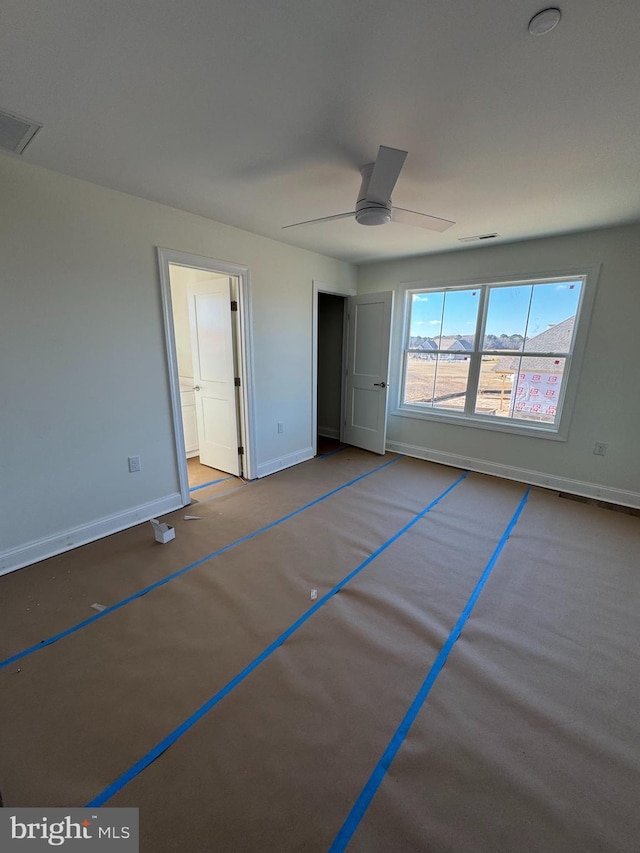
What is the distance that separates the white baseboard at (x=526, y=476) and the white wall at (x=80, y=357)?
3.10 meters

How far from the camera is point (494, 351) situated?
13.0ft

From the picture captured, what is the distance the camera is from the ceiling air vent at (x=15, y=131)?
1.63m

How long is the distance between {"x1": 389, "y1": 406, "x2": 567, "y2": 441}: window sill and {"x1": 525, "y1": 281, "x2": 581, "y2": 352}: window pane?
0.85m

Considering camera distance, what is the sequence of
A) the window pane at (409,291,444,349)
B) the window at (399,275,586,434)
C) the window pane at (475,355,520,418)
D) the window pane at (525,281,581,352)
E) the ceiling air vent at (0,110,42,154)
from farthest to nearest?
the window pane at (409,291,444,349) → the window pane at (475,355,520,418) → the window at (399,275,586,434) → the window pane at (525,281,581,352) → the ceiling air vent at (0,110,42,154)

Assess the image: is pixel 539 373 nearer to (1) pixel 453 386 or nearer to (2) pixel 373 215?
(1) pixel 453 386

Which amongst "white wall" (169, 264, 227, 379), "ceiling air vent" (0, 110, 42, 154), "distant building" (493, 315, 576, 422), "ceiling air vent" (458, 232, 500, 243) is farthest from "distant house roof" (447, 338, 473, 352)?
"ceiling air vent" (0, 110, 42, 154)

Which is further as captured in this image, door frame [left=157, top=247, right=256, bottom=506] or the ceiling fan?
door frame [left=157, top=247, right=256, bottom=506]

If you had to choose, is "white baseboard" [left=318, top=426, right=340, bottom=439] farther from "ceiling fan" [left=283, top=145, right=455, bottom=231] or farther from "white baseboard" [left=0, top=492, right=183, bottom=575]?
"ceiling fan" [left=283, top=145, right=455, bottom=231]

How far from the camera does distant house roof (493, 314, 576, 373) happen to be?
3.53m

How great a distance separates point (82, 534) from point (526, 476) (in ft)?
14.2

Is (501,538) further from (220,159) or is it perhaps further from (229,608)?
(220,159)

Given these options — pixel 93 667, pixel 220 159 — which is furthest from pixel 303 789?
pixel 220 159

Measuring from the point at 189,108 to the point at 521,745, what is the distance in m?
3.06

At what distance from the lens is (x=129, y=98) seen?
4.92ft
